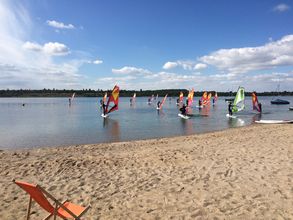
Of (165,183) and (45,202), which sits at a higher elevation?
(45,202)

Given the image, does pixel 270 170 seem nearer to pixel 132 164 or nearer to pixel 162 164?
pixel 162 164

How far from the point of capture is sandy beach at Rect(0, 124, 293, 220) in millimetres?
5316

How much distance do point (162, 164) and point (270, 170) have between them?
3038 millimetres

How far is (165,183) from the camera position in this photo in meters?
6.89

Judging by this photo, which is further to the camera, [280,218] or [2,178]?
[2,178]

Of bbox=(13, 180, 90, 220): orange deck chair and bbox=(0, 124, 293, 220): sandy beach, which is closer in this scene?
bbox=(13, 180, 90, 220): orange deck chair

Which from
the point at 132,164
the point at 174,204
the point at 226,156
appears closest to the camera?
the point at 174,204

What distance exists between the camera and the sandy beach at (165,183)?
5316mm

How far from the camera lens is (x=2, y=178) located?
7648mm

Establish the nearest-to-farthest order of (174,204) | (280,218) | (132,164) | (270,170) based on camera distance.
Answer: (280,218), (174,204), (270,170), (132,164)

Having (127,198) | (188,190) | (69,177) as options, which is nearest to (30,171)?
(69,177)

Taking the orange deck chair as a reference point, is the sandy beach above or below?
below

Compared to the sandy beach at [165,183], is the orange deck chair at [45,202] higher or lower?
higher

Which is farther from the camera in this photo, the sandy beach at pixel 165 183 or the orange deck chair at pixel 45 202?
the sandy beach at pixel 165 183
